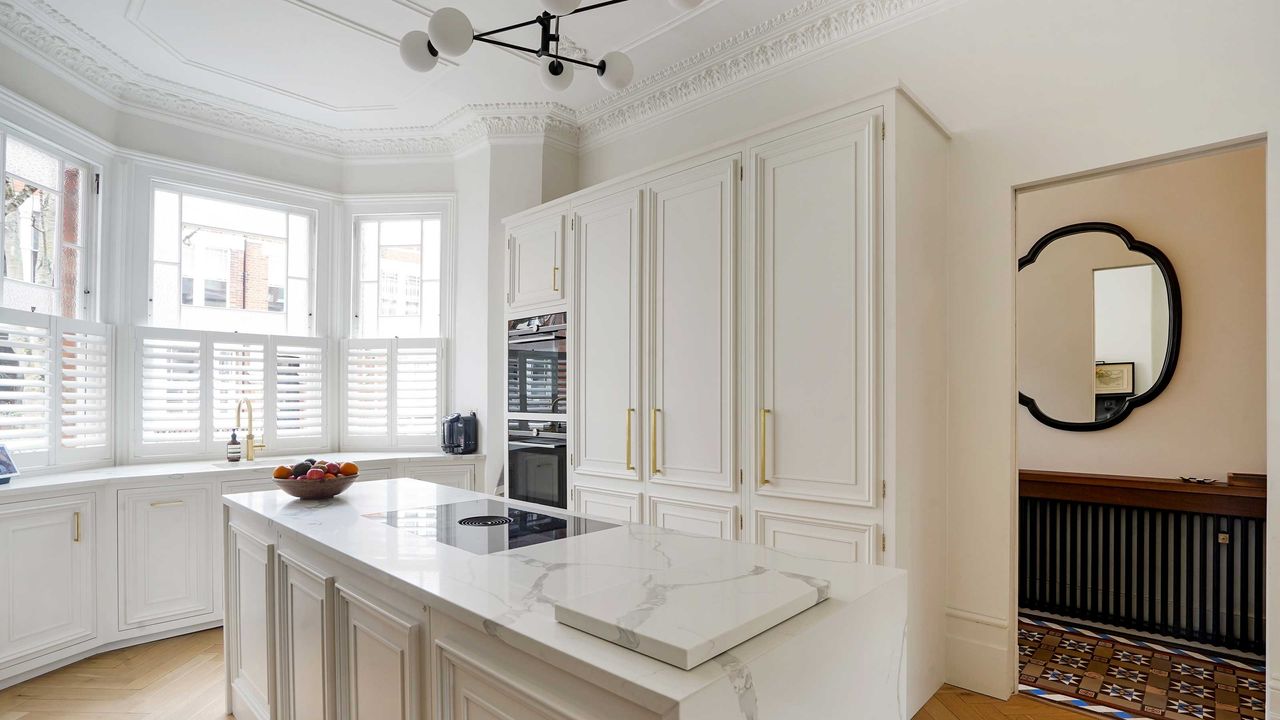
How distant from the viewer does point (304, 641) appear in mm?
2018

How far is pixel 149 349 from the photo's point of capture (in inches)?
159

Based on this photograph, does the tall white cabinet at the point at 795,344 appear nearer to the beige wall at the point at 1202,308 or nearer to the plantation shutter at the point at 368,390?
the beige wall at the point at 1202,308

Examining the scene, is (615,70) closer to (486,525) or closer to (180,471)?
(486,525)

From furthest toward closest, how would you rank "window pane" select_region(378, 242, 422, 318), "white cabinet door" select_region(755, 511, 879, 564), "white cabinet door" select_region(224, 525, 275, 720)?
"window pane" select_region(378, 242, 422, 318) < "white cabinet door" select_region(755, 511, 879, 564) < "white cabinet door" select_region(224, 525, 275, 720)

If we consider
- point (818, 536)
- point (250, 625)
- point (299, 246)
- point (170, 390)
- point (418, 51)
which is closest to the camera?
point (418, 51)

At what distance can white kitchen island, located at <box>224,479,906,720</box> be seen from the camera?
1.06 m

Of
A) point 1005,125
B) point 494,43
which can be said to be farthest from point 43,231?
point 1005,125

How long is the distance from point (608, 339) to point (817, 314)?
1.17 metres

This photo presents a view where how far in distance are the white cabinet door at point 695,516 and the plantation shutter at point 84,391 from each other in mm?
3137

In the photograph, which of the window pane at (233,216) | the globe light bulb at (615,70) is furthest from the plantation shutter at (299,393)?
the globe light bulb at (615,70)

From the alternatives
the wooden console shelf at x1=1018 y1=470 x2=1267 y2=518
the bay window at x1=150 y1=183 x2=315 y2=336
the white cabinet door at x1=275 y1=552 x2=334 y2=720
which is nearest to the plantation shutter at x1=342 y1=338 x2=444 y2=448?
the bay window at x1=150 y1=183 x2=315 y2=336

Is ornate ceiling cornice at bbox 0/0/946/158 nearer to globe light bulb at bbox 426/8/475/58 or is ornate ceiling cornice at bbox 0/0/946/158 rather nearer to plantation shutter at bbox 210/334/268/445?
plantation shutter at bbox 210/334/268/445

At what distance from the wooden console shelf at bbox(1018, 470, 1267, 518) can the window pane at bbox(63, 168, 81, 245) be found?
17.8 feet

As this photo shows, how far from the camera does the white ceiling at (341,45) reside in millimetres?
3266
